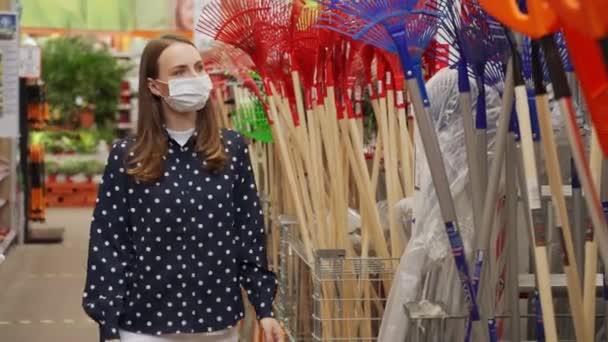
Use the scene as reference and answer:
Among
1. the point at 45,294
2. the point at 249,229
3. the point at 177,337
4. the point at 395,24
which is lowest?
the point at 45,294

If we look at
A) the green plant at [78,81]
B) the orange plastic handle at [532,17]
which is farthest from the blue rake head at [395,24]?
the green plant at [78,81]

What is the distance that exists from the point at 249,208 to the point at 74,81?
46.9ft

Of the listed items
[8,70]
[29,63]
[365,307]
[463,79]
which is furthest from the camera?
[29,63]

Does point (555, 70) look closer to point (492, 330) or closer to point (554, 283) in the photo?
point (492, 330)

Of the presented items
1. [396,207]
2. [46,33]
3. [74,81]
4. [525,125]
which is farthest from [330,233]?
[46,33]

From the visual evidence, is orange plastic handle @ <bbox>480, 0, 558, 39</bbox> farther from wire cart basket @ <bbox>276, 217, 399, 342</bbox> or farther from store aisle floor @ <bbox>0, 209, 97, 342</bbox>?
store aisle floor @ <bbox>0, 209, 97, 342</bbox>

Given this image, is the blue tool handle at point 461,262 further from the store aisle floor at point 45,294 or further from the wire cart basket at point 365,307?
the store aisle floor at point 45,294

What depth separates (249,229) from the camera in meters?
2.62

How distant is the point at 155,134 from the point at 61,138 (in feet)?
46.2

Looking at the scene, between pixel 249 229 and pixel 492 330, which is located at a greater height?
pixel 249 229

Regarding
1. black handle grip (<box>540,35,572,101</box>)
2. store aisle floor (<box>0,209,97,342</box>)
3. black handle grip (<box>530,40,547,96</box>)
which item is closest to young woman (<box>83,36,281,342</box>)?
black handle grip (<box>530,40,547,96</box>)

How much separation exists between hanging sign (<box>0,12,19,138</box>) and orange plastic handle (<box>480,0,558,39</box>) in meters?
6.98

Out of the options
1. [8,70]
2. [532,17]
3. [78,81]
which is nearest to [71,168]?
[78,81]

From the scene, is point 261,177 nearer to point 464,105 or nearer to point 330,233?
point 330,233
